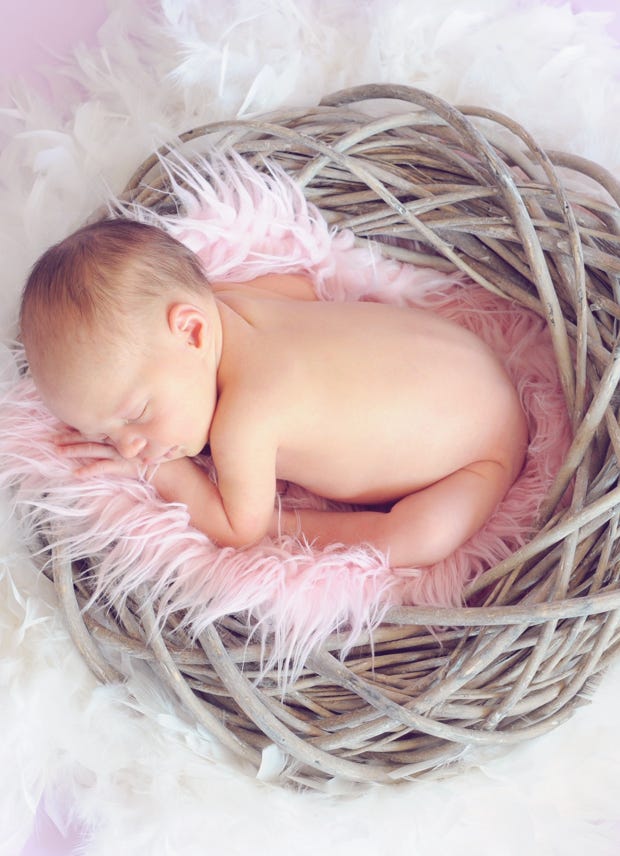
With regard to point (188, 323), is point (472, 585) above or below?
below

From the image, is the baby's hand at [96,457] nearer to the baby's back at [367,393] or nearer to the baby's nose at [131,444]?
the baby's nose at [131,444]

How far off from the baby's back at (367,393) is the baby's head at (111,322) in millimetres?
111

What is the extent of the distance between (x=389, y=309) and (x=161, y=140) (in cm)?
42

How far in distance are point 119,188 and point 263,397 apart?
0.44m

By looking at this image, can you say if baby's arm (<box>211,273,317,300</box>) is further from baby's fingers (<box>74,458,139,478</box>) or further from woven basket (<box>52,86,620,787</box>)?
baby's fingers (<box>74,458,139,478</box>)

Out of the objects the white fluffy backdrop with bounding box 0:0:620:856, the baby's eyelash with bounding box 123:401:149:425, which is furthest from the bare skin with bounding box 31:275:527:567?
→ the white fluffy backdrop with bounding box 0:0:620:856

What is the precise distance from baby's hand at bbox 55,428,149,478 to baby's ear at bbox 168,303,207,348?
0.62ft

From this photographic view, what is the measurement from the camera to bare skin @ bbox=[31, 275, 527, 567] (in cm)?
124

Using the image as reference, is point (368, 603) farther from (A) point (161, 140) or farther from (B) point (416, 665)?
(A) point (161, 140)

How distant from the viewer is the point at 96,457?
130 cm

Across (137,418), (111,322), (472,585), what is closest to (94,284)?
(111,322)

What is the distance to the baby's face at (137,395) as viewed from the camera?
116 centimetres

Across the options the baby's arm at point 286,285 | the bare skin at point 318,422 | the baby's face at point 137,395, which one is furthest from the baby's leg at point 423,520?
the baby's arm at point 286,285

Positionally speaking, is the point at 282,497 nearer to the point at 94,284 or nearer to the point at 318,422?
the point at 318,422
